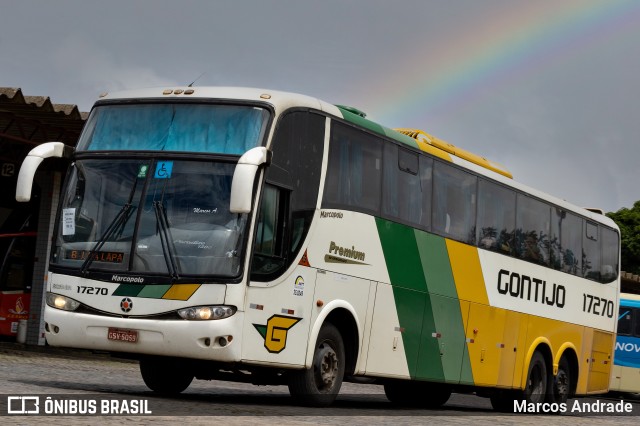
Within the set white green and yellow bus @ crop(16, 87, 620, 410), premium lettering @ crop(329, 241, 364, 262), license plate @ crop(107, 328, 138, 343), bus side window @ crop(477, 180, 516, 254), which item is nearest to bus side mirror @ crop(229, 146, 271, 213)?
white green and yellow bus @ crop(16, 87, 620, 410)

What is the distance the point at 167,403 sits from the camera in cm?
1304

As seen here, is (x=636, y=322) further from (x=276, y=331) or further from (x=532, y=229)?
(x=276, y=331)

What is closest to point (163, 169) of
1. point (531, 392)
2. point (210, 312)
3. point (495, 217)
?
point (210, 312)

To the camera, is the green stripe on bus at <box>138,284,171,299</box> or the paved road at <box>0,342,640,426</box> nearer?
the paved road at <box>0,342,640,426</box>

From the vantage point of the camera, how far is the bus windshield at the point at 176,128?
1341 centimetres

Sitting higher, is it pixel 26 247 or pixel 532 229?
pixel 532 229

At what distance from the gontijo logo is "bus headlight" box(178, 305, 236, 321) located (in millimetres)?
467

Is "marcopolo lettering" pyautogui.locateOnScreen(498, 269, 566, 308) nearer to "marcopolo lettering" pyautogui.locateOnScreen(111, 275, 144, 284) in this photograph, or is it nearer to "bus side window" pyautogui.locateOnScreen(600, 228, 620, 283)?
"bus side window" pyautogui.locateOnScreen(600, 228, 620, 283)

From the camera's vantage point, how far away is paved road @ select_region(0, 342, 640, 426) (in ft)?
35.7

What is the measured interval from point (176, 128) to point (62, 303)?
230 centimetres

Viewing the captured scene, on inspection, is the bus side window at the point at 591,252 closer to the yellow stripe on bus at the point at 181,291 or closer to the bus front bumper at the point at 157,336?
the bus front bumper at the point at 157,336

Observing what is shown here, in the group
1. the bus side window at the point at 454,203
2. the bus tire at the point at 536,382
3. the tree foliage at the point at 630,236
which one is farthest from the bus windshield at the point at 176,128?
the tree foliage at the point at 630,236

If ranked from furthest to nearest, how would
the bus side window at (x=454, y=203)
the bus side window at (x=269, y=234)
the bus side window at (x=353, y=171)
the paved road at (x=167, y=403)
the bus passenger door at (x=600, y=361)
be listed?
the bus passenger door at (x=600, y=361) < the bus side window at (x=454, y=203) < the bus side window at (x=353, y=171) < the bus side window at (x=269, y=234) < the paved road at (x=167, y=403)

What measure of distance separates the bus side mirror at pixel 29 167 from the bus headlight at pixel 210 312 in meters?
2.23
